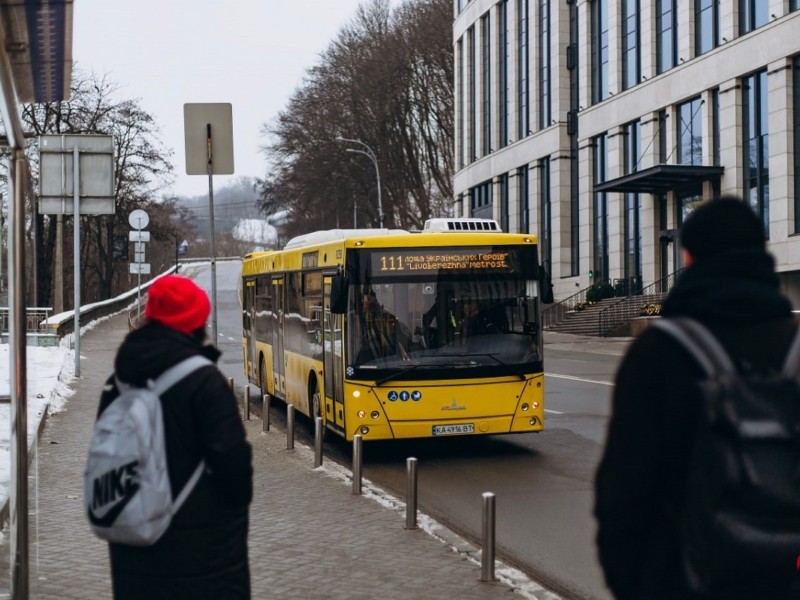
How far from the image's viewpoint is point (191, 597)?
3930 mm

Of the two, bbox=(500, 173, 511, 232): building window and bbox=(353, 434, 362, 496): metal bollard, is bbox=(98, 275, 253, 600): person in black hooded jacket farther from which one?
bbox=(500, 173, 511, 232): building window

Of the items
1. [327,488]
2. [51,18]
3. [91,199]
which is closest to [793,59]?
[91,199]

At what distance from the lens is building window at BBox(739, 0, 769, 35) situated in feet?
127

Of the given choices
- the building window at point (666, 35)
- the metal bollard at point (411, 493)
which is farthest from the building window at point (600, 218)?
the metal bollard at point (411, 493)

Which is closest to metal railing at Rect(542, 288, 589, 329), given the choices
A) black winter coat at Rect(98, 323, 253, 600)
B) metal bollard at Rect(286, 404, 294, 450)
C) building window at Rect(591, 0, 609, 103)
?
building window at Rect(591, 0, 609, 103)

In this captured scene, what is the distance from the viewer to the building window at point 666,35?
4494 centimetres

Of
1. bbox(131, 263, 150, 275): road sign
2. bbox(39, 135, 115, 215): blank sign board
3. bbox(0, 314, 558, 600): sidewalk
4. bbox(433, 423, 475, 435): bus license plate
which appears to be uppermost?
bbox(39, 135, 115, 215): blank sign board

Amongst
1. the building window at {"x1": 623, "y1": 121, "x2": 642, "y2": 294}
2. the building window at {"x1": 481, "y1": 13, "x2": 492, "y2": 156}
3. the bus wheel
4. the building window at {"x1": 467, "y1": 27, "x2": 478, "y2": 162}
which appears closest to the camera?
the bus wheel

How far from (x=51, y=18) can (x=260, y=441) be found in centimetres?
1007

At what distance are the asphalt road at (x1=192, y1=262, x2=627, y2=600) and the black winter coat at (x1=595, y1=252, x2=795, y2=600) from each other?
14.4 ft

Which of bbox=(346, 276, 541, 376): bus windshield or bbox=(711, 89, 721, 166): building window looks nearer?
bbox=(346, 276, 541, 376): bus windshield

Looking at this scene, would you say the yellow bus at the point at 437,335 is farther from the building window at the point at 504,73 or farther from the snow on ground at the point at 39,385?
the building window at the point at 504,73

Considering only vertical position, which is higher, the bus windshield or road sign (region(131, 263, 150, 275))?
road sign (region(131, 263, 150, 275))

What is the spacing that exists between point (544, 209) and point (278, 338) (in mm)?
41393
